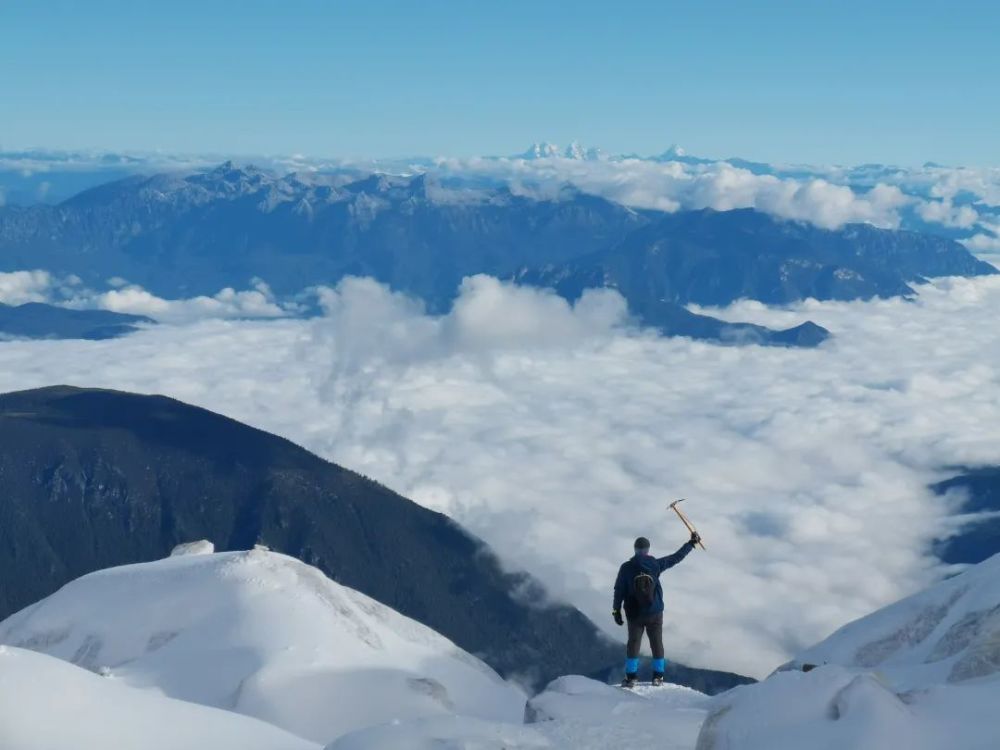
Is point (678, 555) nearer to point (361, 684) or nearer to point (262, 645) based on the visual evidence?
point (361, 684)

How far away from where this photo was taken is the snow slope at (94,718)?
35125mm

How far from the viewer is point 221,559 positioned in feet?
363

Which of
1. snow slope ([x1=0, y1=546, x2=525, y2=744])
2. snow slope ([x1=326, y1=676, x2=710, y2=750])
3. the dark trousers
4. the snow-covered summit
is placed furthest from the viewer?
snow slope ([x1=0, y1=546, x2=525, y2=744])

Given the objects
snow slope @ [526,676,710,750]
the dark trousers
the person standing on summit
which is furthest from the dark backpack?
snow slope @ [526,676,710,750]

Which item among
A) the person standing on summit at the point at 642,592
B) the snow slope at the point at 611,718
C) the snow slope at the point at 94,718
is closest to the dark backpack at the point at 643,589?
the person standing on summit at the point at 642,592

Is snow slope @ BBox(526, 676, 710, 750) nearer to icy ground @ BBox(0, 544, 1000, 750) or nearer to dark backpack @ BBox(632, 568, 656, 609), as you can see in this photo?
icy ground @ BBox(0, 544, 1000, 750)

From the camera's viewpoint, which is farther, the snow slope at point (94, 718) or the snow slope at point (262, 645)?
the snow slope at point (262, 645)

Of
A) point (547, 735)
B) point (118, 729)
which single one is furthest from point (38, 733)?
point (547, 735)

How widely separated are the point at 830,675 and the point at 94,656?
Answer: 266 feet

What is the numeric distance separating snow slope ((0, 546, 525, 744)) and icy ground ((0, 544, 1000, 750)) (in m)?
0.25

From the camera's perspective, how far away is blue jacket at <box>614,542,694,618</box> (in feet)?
134

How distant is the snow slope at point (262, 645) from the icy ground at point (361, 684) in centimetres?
25

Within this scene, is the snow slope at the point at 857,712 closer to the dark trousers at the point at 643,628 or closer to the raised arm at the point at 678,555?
the dark trousers at the point at 643,628

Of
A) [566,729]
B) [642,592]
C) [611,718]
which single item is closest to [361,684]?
[642,592]
